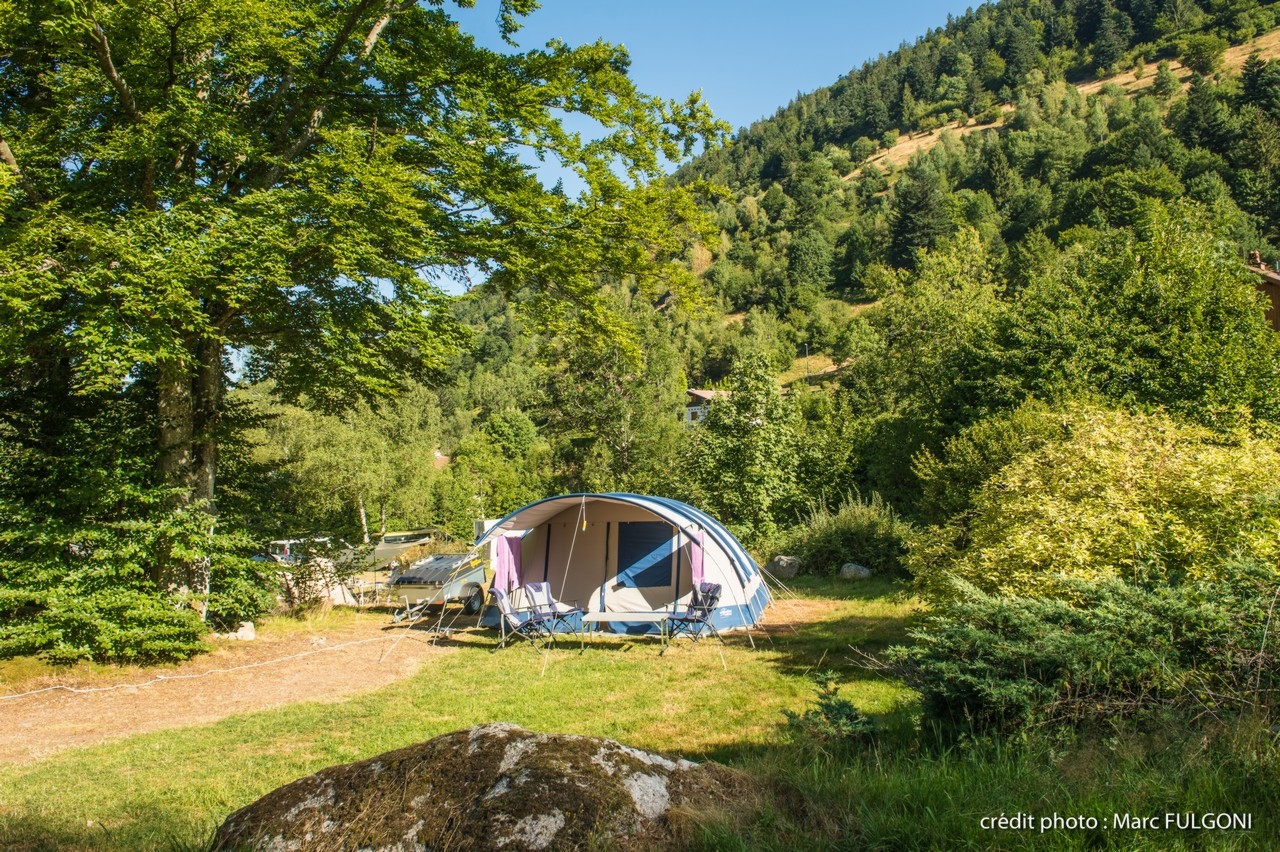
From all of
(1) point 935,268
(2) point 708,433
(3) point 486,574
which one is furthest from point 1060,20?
(3) point 486,574

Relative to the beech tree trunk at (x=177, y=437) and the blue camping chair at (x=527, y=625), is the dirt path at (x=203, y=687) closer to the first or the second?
the blue camping chair at (x=527, y=625)

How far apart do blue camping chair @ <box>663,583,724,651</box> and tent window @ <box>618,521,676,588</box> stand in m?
1.12

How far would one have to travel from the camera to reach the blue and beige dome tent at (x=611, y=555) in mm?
11719

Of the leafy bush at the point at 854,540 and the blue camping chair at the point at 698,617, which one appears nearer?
the blue camping chair at the point at 698,617

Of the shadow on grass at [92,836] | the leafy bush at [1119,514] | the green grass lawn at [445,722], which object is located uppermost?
the leafy bush at [1119,514]

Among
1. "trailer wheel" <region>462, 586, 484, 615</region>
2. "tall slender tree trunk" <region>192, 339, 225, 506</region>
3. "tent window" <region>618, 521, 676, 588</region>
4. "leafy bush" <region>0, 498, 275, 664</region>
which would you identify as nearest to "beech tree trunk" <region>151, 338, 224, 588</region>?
"tall slender tree trunk" <region>192, 339, 225, 506</region>

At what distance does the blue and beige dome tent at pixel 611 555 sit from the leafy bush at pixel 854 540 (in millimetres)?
5718

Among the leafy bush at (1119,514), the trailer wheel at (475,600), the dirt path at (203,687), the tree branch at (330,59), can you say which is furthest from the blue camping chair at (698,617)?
the tree branch at (330,59)

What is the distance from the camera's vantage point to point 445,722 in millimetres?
6688

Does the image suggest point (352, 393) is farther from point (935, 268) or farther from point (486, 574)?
point (935, 268)

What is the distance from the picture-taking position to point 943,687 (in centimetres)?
398

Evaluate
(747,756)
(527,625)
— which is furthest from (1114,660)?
(527,625)

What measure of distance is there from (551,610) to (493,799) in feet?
28.8

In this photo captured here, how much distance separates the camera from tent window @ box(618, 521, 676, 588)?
1234cm
